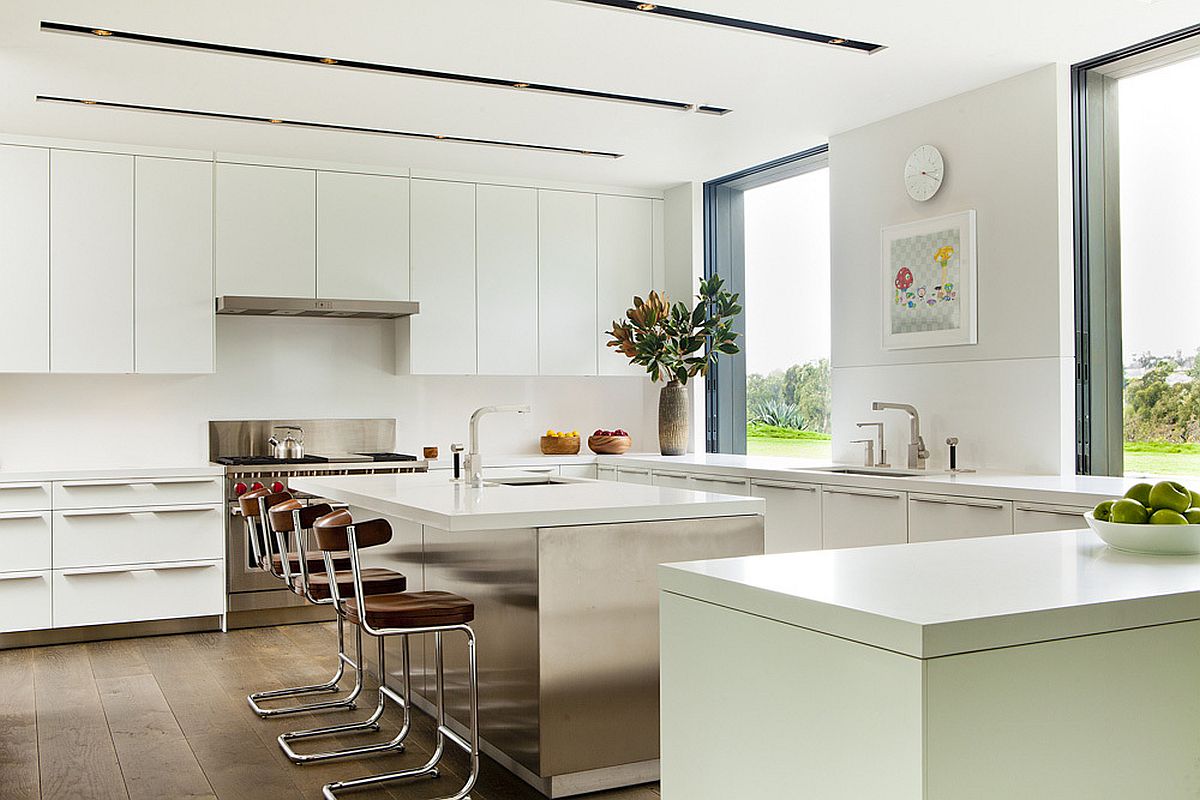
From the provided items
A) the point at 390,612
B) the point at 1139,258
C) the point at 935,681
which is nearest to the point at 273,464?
the point at 390,612

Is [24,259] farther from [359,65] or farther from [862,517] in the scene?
[862,517]

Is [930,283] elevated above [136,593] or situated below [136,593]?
above

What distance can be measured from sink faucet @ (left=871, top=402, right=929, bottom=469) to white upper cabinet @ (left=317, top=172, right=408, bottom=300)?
2913 mm

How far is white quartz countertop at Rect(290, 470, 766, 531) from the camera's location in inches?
125

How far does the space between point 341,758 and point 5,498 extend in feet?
Result: 8.93

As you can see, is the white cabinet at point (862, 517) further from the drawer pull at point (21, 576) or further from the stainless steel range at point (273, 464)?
the drawer pull at point (21, 576)

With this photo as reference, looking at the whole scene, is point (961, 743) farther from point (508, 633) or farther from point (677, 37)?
point (677, 37)

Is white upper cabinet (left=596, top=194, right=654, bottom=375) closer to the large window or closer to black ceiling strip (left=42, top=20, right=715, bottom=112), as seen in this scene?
black ceiling strip (left=42, top=20, right=715, bottom=112)

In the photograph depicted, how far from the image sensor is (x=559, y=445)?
23.0 ft

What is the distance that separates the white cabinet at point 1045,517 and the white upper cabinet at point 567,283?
357 cm

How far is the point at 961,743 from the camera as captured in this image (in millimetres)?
1422

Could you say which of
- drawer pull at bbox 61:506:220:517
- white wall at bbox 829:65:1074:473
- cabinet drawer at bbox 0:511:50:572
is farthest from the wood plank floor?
white wall at bbox 829:65:1074:473

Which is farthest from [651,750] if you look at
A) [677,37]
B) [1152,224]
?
[1152,224]

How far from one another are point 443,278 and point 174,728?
3248mm
